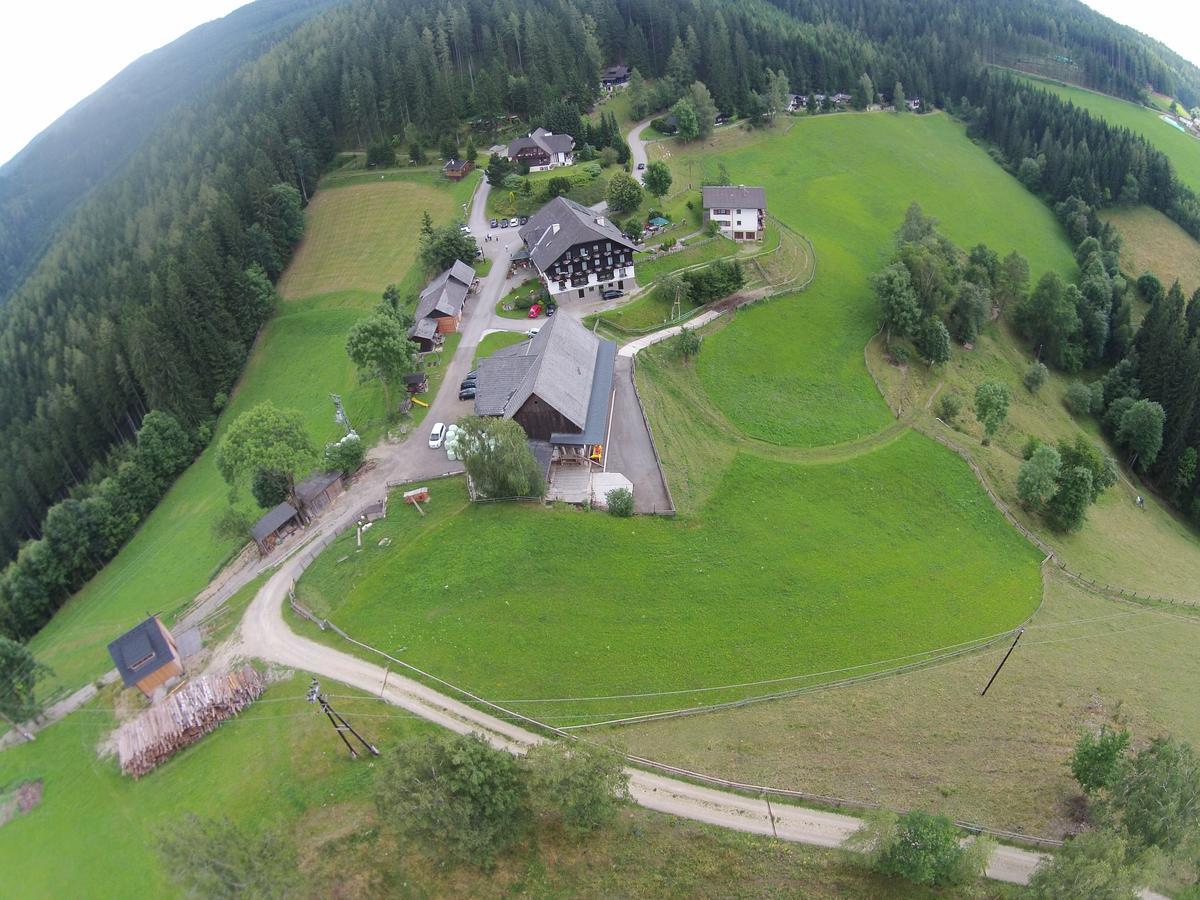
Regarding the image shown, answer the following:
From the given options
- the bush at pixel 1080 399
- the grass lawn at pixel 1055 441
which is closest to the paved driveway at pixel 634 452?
the grass lawn at pixel 1055 441

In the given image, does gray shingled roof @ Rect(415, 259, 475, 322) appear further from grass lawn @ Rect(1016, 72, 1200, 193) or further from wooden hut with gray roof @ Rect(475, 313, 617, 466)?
grass lawn @ Rect(1016, 72, 1200, 193)

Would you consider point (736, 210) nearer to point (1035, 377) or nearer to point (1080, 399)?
point (1035, 377)

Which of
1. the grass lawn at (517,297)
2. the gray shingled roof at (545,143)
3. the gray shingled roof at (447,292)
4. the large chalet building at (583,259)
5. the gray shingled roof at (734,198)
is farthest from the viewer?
the gray shingled roof at (545,143)

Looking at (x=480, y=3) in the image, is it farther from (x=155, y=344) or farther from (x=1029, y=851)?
(x=1029, y=851)

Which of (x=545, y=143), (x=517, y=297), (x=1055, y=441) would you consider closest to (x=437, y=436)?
(x=517, y=297)

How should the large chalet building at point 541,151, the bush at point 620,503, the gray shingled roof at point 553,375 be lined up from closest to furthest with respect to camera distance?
the bush at point 620,503, the gray shingled roof at point 553,375, the large chalet building at point 541,151

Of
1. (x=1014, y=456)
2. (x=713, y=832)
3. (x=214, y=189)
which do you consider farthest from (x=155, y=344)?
(x=1014, y=456)

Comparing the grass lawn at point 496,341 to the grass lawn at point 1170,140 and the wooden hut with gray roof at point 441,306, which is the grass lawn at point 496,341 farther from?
the grass lawn at point 1170,140
